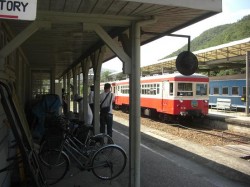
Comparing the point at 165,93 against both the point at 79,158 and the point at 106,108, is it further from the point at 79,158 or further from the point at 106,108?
the point at 79,158

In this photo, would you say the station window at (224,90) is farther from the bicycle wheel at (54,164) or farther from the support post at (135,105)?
the support post at (135,105)

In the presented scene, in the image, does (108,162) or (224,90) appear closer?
(108,162)

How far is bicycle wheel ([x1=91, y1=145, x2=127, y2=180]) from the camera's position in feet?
21.8

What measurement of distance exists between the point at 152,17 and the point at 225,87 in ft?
73.9

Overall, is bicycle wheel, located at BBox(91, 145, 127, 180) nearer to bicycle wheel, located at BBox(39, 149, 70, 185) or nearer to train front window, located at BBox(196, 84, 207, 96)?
bicycle wheel, located at BBox(39, 149, 70, 185)

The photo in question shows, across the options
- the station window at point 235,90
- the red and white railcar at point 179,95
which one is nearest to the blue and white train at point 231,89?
the station window at point 235,90

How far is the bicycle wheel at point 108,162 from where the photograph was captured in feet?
21.8

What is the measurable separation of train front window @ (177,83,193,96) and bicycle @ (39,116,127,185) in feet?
43.3

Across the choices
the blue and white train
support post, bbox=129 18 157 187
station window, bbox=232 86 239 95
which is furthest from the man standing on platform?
station window, bbox=232 86 239 95

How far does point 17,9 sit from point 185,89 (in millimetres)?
18108

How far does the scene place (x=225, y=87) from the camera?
88.4 ft

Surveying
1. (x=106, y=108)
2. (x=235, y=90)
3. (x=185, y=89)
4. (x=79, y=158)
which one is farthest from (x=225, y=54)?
(x=79, y=158)

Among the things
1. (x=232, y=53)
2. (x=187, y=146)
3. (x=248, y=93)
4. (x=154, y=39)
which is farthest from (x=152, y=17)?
(x=232, y=53)

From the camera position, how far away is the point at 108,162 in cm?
668
